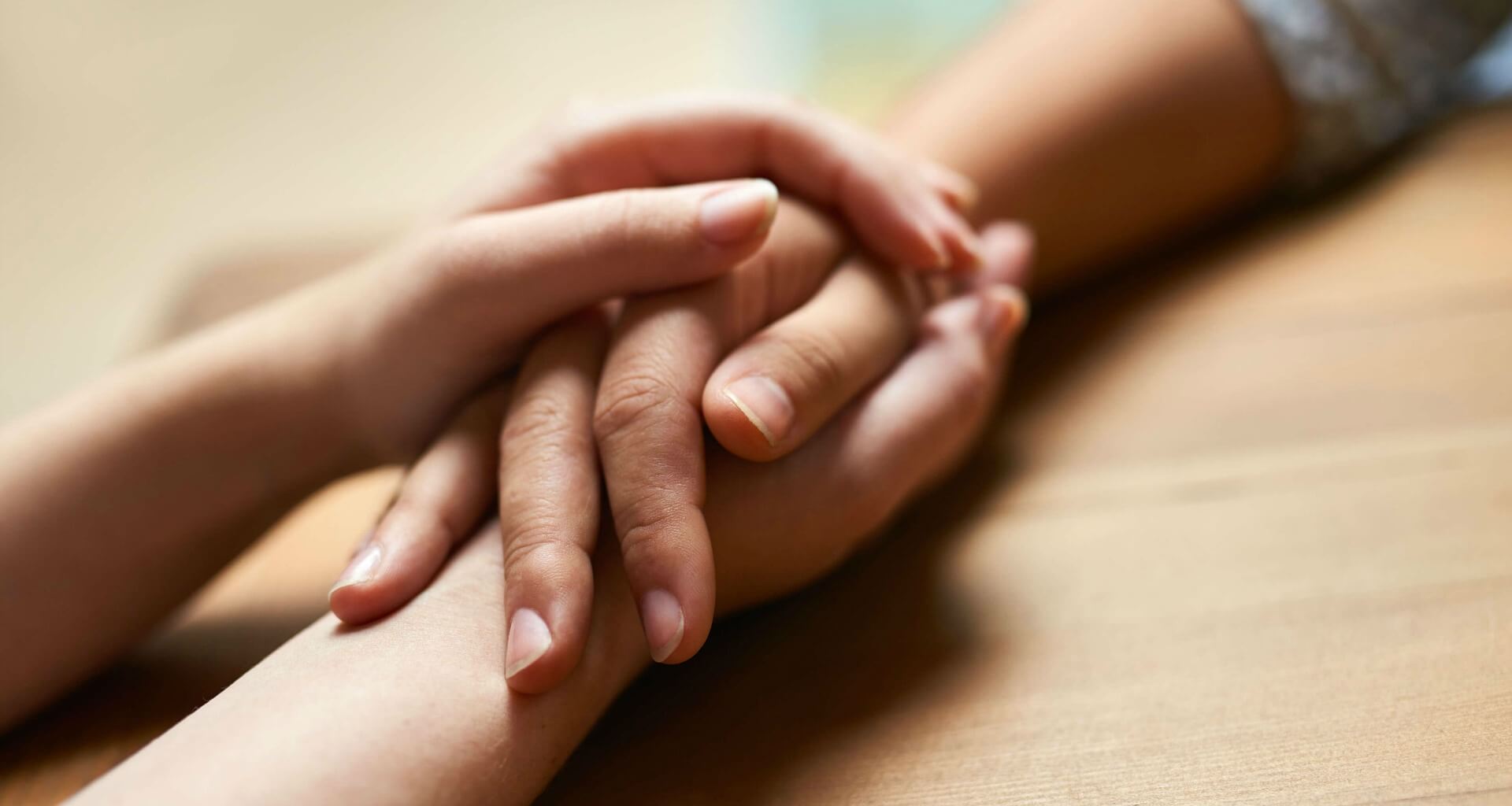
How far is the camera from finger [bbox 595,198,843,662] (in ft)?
1.34

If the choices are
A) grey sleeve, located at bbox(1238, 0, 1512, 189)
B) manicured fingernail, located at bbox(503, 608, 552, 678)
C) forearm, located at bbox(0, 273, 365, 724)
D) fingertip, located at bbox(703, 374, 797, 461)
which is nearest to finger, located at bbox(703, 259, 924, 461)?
fingertip, located at bbox(703, 374, 797, 461)

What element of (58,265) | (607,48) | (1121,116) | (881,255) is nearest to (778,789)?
(881,255)

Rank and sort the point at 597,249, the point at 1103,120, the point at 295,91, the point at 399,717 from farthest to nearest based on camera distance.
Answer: the point at 295,91, the point at 1103,120, the point at 597,249, the point at 399,717

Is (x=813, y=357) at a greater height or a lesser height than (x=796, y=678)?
greater

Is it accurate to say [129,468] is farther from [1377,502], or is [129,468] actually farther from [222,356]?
[1377,502]

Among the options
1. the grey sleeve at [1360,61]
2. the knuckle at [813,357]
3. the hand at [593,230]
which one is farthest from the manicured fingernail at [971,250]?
the grey sleeve at [1360,61]

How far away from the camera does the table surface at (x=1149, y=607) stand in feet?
1.30

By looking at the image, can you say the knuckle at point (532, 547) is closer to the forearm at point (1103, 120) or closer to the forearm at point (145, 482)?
the forearm at point (145, 482)

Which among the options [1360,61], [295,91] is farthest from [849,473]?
[295,91]

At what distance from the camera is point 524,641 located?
1.31 feet

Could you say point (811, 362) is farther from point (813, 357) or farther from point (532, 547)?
point (532, 547)

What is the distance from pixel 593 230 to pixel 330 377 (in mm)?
154

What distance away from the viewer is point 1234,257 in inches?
30.6

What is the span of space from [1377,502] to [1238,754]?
0.20 meters
